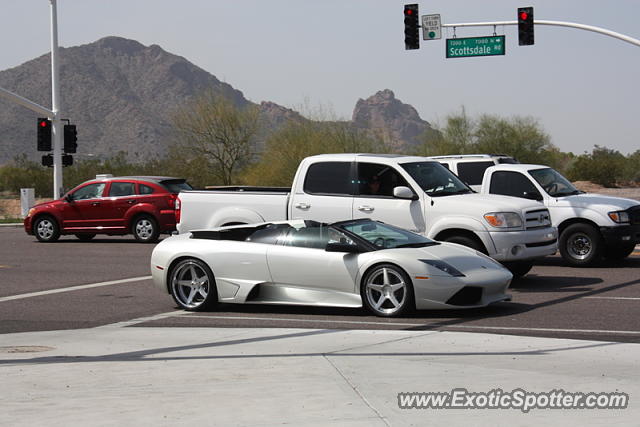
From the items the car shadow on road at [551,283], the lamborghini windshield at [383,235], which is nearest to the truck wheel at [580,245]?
the car shadow on road at [551,283]

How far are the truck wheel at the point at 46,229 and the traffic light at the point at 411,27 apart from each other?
42.8 feet

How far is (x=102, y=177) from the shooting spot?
93.8ft

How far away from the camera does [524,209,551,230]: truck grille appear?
1569 centimetres

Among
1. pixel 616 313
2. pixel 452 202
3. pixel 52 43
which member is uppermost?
pixel 52 43

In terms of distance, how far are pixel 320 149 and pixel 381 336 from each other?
168ft

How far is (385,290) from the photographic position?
40.3 ft

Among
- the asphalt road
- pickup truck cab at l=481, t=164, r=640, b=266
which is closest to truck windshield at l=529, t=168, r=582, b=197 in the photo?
pickup truck cab at l=481, t=164, r=640, b=266

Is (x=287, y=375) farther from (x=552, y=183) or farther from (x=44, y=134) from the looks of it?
(x=44, y=134)

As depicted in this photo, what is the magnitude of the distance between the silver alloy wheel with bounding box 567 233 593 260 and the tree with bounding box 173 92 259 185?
4586 cm

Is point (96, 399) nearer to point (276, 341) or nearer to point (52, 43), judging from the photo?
point (276, 341)

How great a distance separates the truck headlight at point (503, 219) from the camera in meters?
15.3

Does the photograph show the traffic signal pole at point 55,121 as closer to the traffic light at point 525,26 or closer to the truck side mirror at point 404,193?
the traffic light at point 525,26

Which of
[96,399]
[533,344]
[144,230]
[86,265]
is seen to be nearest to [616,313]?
[533,344]

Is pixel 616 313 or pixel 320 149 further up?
pixel 320 149
